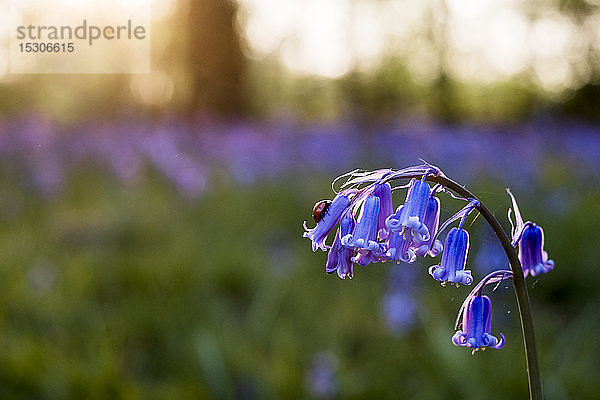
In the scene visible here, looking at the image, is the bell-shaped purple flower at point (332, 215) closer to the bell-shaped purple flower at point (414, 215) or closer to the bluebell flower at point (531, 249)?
the bell-shaped purple flower at point (414, 215)

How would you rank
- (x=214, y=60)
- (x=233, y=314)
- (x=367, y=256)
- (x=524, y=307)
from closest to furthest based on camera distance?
(x=524, y=307) < (x=367, y=256) < (x=233, y=314) < (x=214, y=60)

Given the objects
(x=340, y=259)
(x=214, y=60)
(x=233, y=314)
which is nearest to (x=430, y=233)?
(x=340, y=259)

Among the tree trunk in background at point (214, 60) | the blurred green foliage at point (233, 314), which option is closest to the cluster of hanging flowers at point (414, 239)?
the blurred green foliage at point (233, 314)

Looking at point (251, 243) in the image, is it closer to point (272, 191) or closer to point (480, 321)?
point (272, 191)

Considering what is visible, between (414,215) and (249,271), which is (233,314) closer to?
(249,271)

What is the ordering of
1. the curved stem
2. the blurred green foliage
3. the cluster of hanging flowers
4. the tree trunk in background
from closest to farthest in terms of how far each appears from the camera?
the curved stem
the cluster of hanging flowers
the blurred green foliage
the tree trunk in background

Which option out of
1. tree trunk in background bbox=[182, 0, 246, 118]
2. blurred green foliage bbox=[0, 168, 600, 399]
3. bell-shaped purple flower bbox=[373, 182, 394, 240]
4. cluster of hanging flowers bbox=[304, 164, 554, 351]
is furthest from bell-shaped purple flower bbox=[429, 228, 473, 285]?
tree trunk in background bbox=[182, 0, 246, 118]

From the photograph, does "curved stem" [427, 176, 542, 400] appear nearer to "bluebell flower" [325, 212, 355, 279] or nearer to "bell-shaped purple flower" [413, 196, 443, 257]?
"bell-shaped purple flower" [413, 196, 443, 257]
